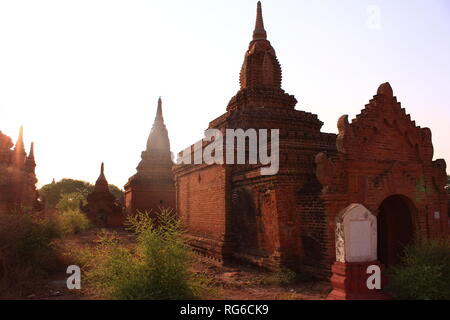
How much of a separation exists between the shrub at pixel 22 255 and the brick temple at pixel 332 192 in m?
5.59

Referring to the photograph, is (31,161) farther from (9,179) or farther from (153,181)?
(9,179)

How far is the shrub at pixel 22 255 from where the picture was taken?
8.92 m

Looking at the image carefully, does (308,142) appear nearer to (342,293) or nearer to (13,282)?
(342,293)

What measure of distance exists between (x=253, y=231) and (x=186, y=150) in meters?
7.22

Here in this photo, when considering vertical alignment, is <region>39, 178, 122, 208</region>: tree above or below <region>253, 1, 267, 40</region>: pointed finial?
below

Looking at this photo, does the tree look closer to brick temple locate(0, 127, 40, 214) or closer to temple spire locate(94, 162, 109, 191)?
temple spire locate(94, 162, 109, 191)

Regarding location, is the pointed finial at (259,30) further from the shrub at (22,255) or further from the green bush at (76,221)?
the green bush at (76,221)

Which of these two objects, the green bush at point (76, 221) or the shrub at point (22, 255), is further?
the green bush at point (76, 221)

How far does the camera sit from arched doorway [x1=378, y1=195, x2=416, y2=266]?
34.3 feet

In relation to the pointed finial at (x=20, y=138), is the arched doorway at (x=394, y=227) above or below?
below

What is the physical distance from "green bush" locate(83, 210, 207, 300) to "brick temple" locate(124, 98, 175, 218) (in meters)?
22.6

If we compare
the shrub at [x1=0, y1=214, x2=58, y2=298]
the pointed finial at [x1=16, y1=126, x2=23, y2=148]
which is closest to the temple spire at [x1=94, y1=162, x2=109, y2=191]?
the pointed finial at [x1=16, y1=126, x2=23, y2=148]

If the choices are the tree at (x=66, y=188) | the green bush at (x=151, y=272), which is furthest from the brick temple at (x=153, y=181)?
the tree at (x=66, y=188)
